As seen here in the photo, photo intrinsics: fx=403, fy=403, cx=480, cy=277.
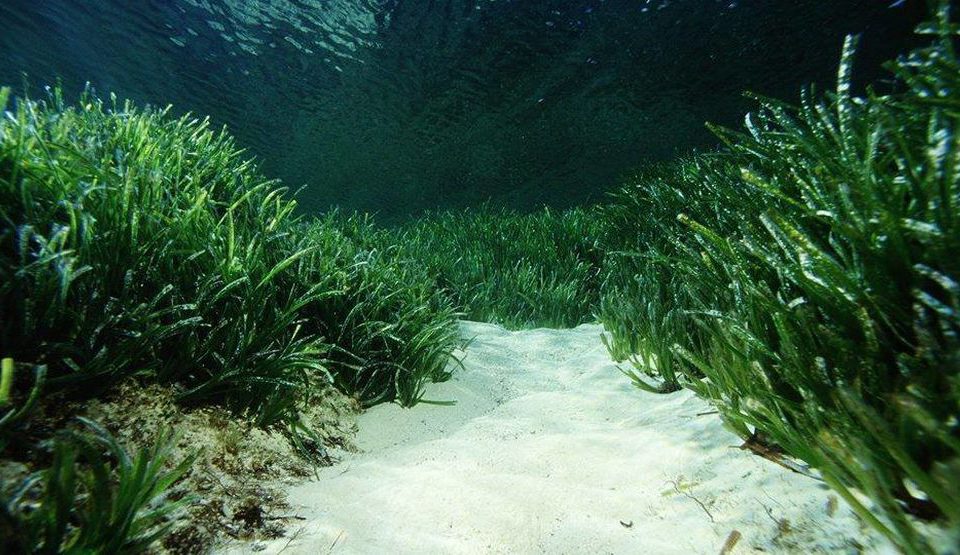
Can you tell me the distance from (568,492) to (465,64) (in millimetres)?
22210

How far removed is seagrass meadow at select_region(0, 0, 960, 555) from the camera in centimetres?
105

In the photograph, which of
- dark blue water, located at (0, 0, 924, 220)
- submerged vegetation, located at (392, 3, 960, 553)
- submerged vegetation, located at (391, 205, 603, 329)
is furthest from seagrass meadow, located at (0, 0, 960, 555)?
dark blue water, located at (0, 0, 924, 220)

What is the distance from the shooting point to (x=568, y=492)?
155 cm

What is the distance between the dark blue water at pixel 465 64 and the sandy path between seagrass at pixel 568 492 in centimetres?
1407

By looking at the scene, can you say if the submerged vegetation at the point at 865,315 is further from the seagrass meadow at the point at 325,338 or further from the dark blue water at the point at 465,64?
the dark blue water at the point at 465,64

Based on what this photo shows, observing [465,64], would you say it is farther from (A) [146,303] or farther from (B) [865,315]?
(B) [865,315]

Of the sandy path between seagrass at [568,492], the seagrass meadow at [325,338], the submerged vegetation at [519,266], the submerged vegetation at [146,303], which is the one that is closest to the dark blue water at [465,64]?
the submerged vegetation at [519,266]

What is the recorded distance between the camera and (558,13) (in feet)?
54.7

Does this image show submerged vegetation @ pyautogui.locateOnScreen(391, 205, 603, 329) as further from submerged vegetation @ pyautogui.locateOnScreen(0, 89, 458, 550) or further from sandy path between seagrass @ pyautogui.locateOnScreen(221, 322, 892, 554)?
sandy path between seagrass @ pyautogui.locateOnScreen(221, 322, 892, 554)

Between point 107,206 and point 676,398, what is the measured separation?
311 centimetres

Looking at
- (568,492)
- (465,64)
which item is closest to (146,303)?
(568,492)

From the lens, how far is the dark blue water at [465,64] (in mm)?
17109

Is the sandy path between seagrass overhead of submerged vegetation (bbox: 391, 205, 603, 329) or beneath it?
beneath

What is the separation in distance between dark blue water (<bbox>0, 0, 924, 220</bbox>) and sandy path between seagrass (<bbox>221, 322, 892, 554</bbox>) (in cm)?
1407
